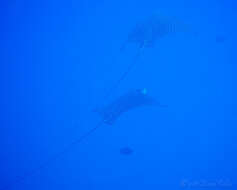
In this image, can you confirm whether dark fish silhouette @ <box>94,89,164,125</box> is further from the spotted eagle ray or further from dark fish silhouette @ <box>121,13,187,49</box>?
dark fish silhouette @ <box>121,13,187,49</box>

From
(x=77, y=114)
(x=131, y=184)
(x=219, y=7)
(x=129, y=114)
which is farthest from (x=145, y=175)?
(x=219, y=7)

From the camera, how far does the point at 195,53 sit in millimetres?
19016

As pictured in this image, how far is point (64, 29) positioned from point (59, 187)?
13.1 metres

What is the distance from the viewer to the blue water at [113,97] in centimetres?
1426

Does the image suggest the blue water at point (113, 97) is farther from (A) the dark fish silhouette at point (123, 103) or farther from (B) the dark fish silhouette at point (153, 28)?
(A) the dark fish silhouette at point (123, 103)

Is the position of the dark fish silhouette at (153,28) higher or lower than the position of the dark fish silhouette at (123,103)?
higher

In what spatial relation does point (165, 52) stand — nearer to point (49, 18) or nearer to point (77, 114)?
point (77, 114)

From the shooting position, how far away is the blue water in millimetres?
14258

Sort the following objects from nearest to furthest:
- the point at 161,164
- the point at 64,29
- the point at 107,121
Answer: the point at 107,121
the point at 161,164
the point at 64,29

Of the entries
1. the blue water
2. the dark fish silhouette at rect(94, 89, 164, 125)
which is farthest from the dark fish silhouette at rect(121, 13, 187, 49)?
the dark fish silhouette at rect(94, 89, 164, 125)

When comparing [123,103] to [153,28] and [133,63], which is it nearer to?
[133,63]

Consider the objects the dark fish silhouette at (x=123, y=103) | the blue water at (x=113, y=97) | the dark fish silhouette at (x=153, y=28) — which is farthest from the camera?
the blue water at (x=113, y=97)

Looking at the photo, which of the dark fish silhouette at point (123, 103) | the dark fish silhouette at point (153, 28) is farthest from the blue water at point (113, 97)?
the dark fish silhouette at point (123, 103)

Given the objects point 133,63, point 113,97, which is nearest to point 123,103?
point 133,63
